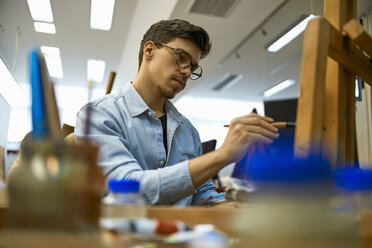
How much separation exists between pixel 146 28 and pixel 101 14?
2.83ft

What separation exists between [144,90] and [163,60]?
15 centimetres

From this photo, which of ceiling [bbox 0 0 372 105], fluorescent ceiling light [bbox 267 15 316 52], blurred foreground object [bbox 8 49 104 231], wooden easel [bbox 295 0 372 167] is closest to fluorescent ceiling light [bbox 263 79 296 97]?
ceiling [bbox 0 0 372 105]

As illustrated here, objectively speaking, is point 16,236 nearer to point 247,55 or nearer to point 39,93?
point 39,93

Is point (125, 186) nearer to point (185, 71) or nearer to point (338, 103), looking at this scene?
point (338, 103)

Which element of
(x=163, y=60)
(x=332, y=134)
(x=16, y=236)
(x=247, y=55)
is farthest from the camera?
(x=247, y=55)

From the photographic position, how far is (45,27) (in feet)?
18.1

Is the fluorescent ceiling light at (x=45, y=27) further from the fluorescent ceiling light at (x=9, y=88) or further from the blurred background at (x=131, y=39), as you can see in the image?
the fluorescent ceiling light at (x=9, y=88)

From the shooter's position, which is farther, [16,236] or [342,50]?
[342,50]

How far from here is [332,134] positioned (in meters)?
0.87

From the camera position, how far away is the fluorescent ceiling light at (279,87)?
732 cm

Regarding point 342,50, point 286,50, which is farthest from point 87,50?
point 342,50

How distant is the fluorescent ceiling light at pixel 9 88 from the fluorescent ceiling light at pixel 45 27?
1069 mm

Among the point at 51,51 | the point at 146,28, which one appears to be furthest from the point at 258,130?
the point at 51,51

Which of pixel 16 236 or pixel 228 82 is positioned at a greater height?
pixel 228 82
